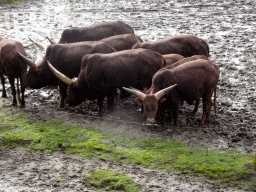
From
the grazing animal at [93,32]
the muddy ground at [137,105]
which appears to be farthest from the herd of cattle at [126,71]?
the grazing animal at [93,32]

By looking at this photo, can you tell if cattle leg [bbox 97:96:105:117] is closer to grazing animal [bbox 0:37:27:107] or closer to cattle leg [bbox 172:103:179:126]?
cattle leg [bbox 172:103:179:126]

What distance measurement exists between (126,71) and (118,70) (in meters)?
0.18

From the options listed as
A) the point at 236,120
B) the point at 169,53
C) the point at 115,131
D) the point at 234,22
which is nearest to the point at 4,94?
the point at 115,131

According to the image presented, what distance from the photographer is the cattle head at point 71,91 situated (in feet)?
27.0

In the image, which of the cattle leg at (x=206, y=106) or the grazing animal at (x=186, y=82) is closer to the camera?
the grazing animal at (x=186, y=82)


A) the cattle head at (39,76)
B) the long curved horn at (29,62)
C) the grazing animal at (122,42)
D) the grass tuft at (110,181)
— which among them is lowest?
the grass tuft at (110,181)

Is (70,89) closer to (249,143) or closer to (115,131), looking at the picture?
(115,131)

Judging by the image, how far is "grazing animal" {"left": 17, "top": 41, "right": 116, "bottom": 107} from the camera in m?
8.72

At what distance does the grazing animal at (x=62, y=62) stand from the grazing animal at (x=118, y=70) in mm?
752

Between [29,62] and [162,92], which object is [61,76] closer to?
[29,62]

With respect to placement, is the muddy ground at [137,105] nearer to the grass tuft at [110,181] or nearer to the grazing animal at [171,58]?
the grass tuft at [110,181]

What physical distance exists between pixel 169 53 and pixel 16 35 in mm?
6838

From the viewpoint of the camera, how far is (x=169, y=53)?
360 inches

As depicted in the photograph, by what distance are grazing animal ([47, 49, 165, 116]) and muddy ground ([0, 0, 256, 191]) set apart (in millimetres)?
713
